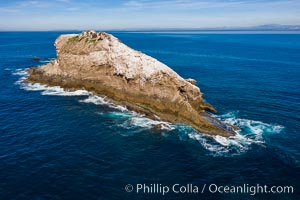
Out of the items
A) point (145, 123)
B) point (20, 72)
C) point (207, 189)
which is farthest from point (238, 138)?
point (20, 72)

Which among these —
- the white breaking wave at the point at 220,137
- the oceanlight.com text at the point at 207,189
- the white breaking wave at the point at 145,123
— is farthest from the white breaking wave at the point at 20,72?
the oceanlight.com text at the point at 207,189

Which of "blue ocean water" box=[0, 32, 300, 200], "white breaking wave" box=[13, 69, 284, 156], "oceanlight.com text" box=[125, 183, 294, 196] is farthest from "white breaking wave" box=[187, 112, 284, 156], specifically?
"oceanlight.com text" box=[125, 183, 294, 196]

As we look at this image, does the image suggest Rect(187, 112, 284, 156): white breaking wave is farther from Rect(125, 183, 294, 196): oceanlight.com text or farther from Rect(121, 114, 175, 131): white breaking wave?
Rect(125, 183, 294, 196): oceanlight.com text

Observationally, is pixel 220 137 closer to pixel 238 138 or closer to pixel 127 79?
pixel 238 138

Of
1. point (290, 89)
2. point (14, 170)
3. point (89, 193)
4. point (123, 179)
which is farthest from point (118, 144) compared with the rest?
point (290, 89)

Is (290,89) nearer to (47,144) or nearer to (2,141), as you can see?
(47,144)

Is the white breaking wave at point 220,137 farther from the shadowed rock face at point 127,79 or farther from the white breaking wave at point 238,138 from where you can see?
the shadowed rock face at point 127,79

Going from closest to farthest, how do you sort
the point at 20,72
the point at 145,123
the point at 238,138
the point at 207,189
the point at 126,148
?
the point at 207,189, the point at 126,148, the point at 238,138, the point at 145,123, the point at 20,72
